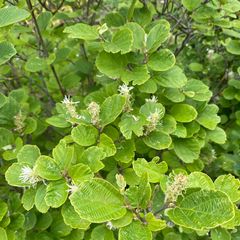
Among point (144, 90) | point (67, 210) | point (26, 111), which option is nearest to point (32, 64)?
point (26, 111)

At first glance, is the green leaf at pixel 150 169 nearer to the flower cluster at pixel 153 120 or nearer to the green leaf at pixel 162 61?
the flower cluster at pixel 153 120

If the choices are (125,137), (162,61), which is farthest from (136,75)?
(125,137)

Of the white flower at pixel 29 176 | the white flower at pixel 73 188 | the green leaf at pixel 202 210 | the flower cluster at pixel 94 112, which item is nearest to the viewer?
the green leaf at pixel 202 210

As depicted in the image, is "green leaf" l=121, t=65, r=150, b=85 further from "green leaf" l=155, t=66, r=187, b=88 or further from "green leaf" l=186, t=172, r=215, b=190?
"green leaf" l=186, t=172, r=215, b=190

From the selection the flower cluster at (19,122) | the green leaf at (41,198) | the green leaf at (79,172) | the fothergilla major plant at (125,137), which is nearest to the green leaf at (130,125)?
the fothergilla major plant at (125,137)

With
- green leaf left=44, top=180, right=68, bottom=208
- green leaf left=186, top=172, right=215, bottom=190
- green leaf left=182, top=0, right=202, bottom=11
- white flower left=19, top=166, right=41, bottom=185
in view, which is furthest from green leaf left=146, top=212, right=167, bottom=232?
green leaf left=182, top=0, right=202, bottom=11

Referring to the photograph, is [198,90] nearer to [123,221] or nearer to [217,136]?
[217,136]
